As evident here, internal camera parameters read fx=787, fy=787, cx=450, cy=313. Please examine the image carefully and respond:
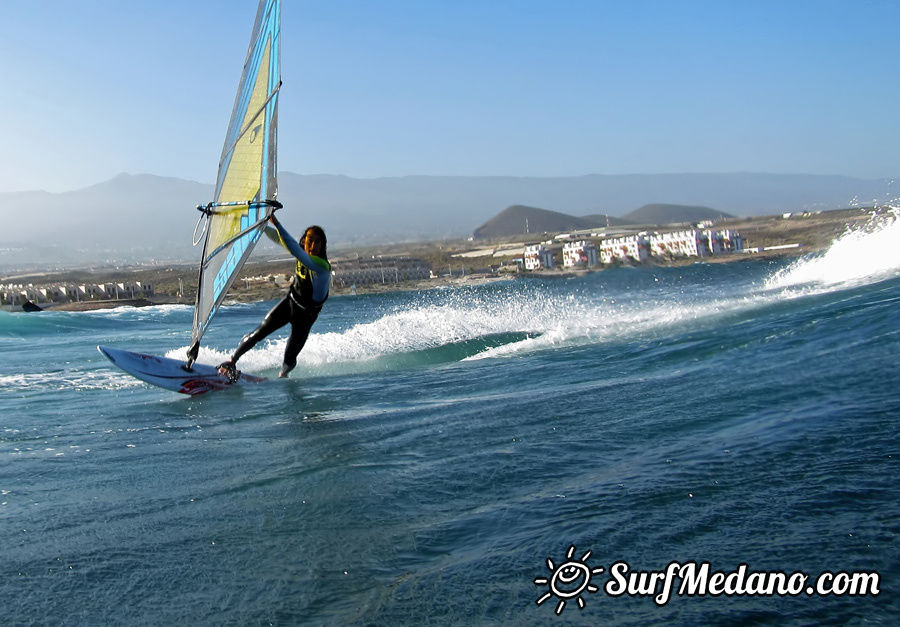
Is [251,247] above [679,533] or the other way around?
A: above

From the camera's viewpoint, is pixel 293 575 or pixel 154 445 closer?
pixel 293 575

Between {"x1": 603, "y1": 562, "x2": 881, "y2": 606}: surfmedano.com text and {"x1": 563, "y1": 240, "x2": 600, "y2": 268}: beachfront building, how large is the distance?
44.4m

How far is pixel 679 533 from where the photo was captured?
2.89 meters

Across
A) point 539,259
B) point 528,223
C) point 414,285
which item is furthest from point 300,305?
point 528,223

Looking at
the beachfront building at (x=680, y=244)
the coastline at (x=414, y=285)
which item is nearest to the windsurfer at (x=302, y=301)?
the coastline at (x=414, y=285)

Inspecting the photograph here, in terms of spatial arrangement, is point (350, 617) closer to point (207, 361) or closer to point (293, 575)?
point (293, 575)

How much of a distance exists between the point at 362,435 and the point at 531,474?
5.29 feet

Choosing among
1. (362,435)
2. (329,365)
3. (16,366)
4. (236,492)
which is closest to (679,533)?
(236,492)

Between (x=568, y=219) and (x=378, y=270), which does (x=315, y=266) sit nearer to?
(x=378, y=270)

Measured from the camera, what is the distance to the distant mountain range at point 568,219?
5069 centimetres

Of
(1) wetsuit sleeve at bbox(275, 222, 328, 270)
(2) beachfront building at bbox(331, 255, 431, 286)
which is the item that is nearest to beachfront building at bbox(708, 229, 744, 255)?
(2) beachfront building at bbox(331, 255, 431, 286)

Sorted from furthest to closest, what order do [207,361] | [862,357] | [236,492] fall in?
[207,361]
[862,357]
[236,492]

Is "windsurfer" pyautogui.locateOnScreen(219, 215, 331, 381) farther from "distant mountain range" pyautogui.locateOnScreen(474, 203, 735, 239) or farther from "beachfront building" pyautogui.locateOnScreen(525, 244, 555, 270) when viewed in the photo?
"beachfront building" pyautogui.locateOnScreen(525, 244, 555, 270)

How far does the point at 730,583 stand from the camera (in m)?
2.50
